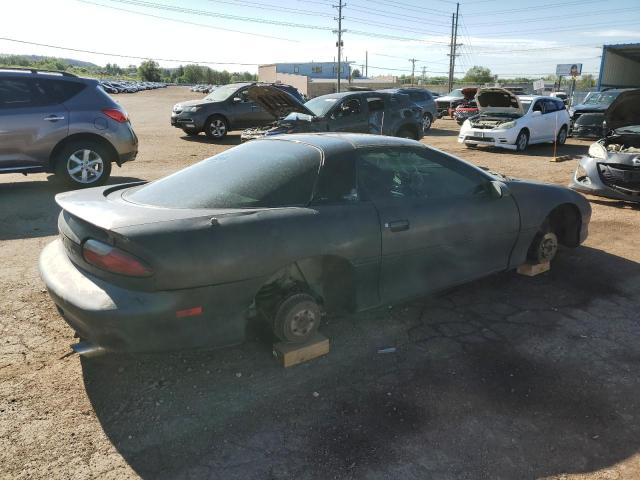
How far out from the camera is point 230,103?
15625 millimetres

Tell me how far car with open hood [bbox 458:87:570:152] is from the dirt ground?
10.1m

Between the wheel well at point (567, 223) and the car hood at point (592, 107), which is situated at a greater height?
the car hood at point (592, 107)

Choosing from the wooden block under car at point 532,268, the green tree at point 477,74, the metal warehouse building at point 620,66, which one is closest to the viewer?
the wooden block under car at point 532,268

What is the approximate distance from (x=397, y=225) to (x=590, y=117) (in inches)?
636

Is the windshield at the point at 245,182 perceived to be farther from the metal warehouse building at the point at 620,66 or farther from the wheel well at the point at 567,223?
the metal warehouse building at the point at 620,66

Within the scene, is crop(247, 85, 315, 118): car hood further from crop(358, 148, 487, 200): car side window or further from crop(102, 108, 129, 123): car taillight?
crop(358, 148, 487, 200): car side window

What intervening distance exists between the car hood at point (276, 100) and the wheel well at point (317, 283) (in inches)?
317

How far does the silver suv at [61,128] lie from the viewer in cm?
715

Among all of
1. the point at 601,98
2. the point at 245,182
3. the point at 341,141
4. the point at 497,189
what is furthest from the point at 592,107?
the point at 245,182

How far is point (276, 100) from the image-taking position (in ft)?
A: 38.3

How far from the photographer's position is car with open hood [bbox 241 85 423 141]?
36.9ft

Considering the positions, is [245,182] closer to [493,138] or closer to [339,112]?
[339,112]

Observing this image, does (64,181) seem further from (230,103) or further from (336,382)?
(230,103)

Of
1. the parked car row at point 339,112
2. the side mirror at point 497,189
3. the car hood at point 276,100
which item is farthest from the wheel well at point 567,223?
the parked car row at point 339,112
